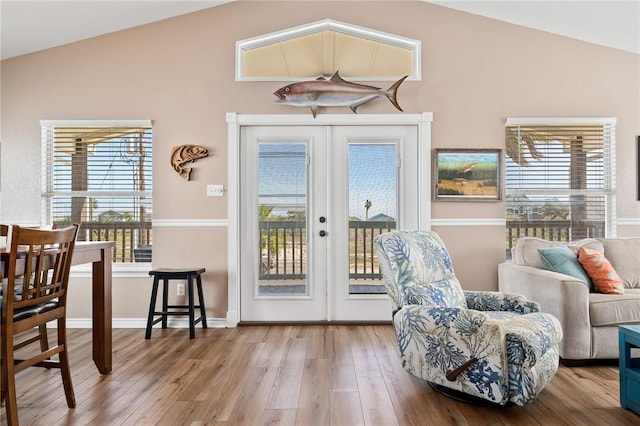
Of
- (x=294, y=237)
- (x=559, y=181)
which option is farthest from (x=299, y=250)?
(x=559, y=181)

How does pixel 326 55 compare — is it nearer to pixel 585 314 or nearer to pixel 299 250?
pixel 299 250

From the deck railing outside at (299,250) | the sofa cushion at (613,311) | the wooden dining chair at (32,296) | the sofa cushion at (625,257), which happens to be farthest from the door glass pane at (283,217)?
the sofa cushion at (625,257)

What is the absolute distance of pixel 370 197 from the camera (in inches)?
154

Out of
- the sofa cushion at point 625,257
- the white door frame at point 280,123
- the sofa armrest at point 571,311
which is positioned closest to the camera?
the sofa armrest at point 571,311

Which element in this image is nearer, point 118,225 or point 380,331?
point 380,331

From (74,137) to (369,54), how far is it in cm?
296

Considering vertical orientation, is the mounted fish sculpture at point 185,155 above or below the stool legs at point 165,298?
above

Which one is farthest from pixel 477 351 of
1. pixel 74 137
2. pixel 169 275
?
pixel 74 137

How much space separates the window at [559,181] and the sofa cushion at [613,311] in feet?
3.86

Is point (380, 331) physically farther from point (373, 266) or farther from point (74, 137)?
point (74, 137)

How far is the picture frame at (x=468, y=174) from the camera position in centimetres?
383

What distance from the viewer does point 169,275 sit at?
11.5 feet

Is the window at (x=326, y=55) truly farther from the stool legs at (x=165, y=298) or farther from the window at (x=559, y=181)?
the stool legs at (x=165, y=298)

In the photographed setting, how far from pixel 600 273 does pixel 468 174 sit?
1.34 meters
